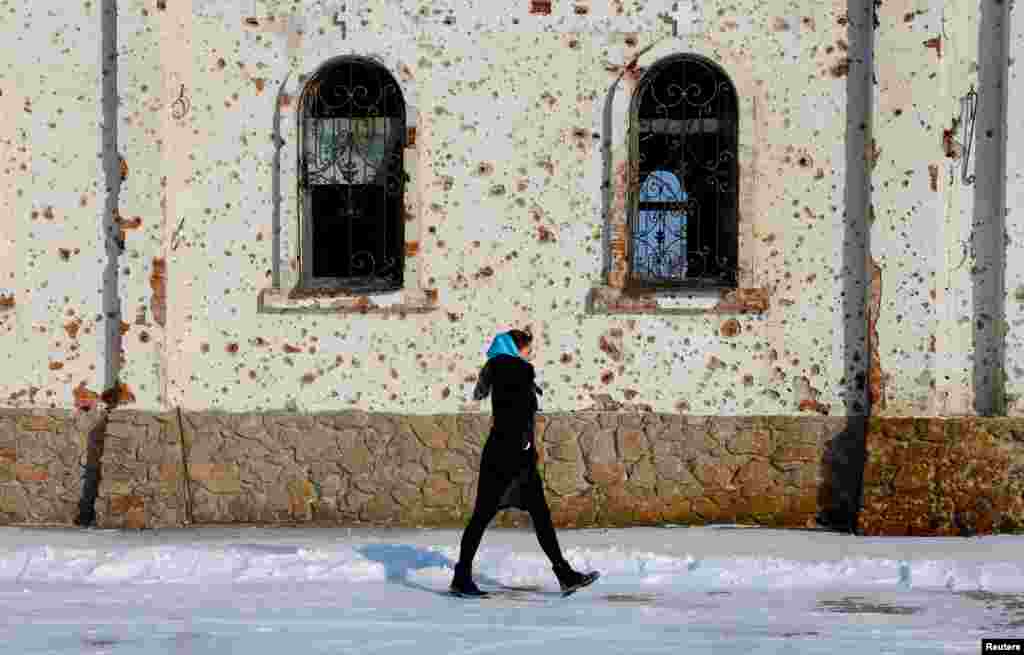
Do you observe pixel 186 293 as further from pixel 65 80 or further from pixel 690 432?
pixel 690 432

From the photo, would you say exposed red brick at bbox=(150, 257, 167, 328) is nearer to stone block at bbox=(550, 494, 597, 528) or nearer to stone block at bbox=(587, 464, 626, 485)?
stone block at bbox=(550, 494, 597, 528)

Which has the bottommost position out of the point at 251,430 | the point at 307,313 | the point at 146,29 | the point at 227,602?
the point at 227,602

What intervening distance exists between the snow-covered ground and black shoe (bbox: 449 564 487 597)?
118 mm

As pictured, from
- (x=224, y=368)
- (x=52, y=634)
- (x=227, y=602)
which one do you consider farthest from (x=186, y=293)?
(x=52, y=634)

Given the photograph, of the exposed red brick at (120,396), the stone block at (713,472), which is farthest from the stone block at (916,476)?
the exposed red brick at (120,396)

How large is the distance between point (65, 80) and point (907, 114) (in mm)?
6735

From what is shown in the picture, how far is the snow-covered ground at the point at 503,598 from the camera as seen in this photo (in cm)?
707

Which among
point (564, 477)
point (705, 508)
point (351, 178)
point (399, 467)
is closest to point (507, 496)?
point (564, 477)

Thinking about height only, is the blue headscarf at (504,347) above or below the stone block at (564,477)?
above

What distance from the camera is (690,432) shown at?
10906 mm

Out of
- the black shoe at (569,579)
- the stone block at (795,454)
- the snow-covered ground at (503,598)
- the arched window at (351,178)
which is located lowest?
the snow-covered ground at (503,598)

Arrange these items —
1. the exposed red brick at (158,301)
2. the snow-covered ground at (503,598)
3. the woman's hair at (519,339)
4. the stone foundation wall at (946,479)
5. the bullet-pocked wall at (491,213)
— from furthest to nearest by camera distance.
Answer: the exposed red brick at (158,301) < the bullet-pocked wall at (491,213) < the stone foundation wall at (946,479) < the woman's hair at (519,339) < the snow-covered ground at (503,598)

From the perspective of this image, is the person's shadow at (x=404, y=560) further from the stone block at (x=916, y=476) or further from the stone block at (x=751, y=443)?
the stone block at (x=916, y=476)

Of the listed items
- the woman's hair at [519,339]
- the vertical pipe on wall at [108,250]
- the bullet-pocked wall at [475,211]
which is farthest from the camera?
the vertical pipe on wall at [108,250]
